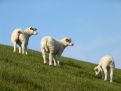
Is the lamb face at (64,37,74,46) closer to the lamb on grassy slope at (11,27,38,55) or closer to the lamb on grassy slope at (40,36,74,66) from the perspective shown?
the lamb on grassy slope at (40,36,74,66)

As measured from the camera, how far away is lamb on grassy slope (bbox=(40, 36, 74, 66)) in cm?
2919

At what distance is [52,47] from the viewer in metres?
29.4

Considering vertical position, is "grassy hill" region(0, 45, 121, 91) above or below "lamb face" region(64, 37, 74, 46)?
below

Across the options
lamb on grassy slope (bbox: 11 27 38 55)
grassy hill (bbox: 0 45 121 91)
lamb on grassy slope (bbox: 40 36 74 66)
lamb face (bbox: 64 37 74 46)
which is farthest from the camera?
lamb on grassy slope (bbox: 11 27 38 55)

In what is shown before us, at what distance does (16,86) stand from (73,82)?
5597mm

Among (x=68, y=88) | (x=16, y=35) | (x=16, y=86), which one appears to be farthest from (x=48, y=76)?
(x=16, y=35)

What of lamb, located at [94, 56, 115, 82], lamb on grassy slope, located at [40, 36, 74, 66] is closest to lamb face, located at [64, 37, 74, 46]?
lamb on grassy slope, located at [40, 36, 74, 66]

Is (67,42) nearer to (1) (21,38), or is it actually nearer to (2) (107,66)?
(2) (107,66)

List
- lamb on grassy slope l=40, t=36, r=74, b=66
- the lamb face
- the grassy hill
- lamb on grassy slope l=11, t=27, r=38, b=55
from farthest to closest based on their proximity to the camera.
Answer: lamb on grassy slope l=11, t=27, r=38, b=55, the lamb face, lamb on grassy slope l=40, t=36, r=74, b=66, the grassy hill

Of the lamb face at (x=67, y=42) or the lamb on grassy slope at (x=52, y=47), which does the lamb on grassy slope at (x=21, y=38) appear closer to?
the lamb on grassy slope at (x=52, y=47)

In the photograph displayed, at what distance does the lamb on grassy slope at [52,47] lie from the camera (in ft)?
95.8

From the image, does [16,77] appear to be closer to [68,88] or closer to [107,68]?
[68,88]

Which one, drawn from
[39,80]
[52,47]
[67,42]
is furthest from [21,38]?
[39,80]

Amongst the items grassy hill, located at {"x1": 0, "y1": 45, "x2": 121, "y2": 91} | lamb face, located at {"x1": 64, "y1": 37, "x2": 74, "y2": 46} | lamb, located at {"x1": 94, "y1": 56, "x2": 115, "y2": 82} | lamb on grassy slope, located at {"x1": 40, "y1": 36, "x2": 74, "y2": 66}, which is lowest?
grassy hill, located at {"x1": 0, "y1": 45, "x2": 121, "y2": 91}
